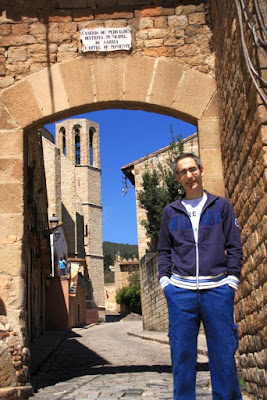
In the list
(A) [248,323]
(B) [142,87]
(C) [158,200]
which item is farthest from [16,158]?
(C) [158,200]

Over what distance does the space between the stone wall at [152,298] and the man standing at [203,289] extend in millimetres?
11961

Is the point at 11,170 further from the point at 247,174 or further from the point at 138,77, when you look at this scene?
the point at 247,174

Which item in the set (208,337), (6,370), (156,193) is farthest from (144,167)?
(208,337)

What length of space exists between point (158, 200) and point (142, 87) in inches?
570

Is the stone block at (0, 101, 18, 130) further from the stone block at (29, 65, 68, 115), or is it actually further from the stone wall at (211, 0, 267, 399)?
the stone wall at (211, 0, 267, 399)

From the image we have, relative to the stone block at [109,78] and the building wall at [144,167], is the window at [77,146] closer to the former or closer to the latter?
the building wall at [144,167]

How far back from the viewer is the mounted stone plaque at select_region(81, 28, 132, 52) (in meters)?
6.14

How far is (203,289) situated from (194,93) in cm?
368

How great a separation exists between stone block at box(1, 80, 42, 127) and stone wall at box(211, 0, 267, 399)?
7.29ft

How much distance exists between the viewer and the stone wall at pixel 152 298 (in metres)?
15.4

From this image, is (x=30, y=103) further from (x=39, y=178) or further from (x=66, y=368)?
(x=39, y=178)

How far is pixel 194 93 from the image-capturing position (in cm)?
600

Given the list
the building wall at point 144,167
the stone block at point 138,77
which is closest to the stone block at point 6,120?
the stone block at point 138,77

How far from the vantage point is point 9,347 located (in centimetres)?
500
